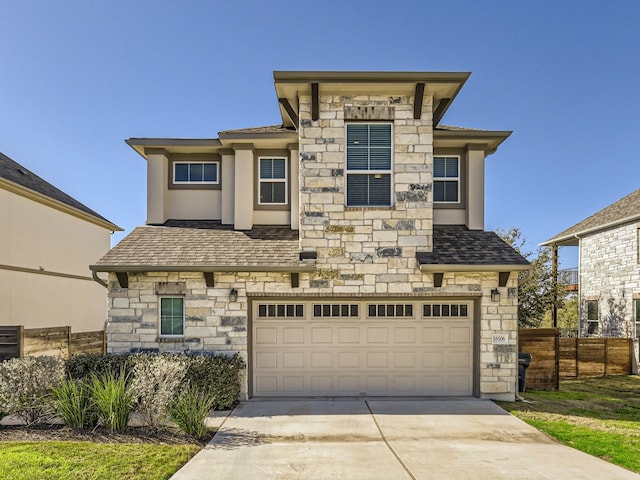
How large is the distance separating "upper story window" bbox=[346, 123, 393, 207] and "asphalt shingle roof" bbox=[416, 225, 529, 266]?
163cm

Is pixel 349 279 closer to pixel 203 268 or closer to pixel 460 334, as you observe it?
pixel 460 334

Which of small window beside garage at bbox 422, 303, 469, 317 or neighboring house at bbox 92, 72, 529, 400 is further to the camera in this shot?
small window beside garage at bbox 422, 303, 469, 317

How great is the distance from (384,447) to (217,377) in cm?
350

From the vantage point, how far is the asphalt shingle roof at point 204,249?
9.59 metres

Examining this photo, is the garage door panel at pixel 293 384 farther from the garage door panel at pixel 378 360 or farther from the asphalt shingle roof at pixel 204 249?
the asphalt shingle roof at pixel 204 249

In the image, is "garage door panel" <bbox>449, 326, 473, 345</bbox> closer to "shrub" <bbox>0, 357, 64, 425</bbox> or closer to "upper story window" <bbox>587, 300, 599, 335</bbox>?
"shrub" <bbox>0, 357, 64, 425</bbox>

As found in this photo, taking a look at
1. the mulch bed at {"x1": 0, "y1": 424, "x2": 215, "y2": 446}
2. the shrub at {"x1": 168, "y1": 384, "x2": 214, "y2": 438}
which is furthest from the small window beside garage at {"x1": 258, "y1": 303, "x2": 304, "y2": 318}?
the mulch bed at {"x1": 0, "y1": 424, "x2": 215, "y2": 446}

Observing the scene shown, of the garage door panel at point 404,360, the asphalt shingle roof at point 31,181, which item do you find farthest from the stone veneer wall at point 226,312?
the asphalt shingle roof at point 31,181

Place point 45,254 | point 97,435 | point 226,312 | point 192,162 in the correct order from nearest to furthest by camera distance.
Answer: point 97,435 < point 226,312 < point 192,162 < point 45,254

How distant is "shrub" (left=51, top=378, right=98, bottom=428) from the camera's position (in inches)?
293

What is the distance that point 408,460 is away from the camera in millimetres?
6465

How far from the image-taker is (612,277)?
16266mm

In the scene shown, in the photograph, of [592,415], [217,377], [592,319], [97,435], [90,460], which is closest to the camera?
[90,460]

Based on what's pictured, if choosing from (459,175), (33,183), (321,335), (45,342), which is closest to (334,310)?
(321,335)
